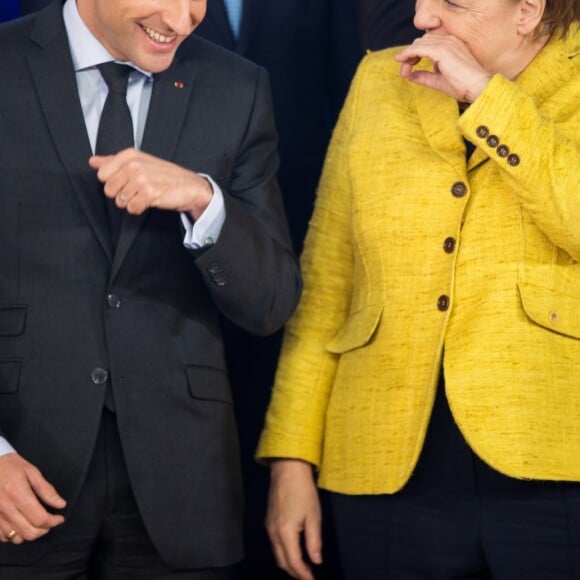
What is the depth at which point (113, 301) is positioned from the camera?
2203mm

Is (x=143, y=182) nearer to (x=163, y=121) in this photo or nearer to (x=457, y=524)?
(x=163, y=121)

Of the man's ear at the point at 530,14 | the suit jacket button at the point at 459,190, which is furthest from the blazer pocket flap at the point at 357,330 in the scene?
the man's ear at the point at 530,14

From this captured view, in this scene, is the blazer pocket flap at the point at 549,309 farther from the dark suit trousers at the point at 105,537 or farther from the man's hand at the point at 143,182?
the dark suit trousers at the point at 105,537

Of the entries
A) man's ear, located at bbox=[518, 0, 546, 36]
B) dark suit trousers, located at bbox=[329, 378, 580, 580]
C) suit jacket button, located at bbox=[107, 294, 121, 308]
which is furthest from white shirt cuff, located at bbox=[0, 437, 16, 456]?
man's ear, located at bbox=[518, 0, 546, 36]

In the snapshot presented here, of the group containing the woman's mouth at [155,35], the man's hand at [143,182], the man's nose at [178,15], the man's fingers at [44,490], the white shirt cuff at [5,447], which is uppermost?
the man's nose at [178,15]

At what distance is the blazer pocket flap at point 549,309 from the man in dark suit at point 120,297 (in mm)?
380

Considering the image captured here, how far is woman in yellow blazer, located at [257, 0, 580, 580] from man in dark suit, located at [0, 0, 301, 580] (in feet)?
0.41

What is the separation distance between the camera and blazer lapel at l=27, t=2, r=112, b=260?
2197 millimetres

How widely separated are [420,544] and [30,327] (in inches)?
26.0

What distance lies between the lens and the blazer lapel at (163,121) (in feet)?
7.27

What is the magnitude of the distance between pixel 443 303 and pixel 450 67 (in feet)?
1.16

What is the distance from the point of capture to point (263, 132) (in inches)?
93.9

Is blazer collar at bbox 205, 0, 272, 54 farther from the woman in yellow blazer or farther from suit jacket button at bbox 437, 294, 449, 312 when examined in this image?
suit jacket button at bbox 437, 294, 449, 312

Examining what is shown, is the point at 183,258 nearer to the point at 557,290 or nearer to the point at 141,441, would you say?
the point at 141,441
